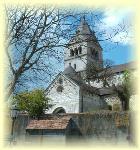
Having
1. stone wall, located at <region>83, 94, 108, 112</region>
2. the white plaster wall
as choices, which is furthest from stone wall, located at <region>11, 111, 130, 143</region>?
stone wall, located at <region>83, 94, 108, 112</region>

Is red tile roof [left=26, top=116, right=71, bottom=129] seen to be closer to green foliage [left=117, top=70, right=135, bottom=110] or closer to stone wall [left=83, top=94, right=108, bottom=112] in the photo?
green foliage [left=117, top=70, right=135, bottom=110]

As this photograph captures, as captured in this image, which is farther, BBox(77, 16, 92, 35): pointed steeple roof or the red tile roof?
the red tile roof

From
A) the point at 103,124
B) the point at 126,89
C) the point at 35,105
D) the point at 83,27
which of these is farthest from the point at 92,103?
the point at 83,27

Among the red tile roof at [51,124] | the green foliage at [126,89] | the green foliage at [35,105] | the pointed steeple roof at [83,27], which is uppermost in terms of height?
the green foliage at [126,89]

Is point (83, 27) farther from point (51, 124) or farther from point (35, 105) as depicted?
point (35, 105)

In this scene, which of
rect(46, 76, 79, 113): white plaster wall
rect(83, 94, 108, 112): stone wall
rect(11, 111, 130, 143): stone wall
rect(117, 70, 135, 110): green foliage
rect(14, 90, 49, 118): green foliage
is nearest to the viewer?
rect(11, 111, 130, 143): stone wall

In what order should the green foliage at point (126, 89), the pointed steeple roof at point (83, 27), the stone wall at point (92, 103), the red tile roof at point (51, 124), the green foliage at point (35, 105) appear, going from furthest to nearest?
1. the stone wall at point (92, 103)
2. the green foliage at point (126, 89)
3. the green foliage at point (35, 105)
4. the red tile roof at point (51, 124)
5. the pointed steeple roof at point (83, 27)

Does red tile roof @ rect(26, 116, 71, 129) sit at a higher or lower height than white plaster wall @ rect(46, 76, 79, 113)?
lower

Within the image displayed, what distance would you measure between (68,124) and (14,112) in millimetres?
3773

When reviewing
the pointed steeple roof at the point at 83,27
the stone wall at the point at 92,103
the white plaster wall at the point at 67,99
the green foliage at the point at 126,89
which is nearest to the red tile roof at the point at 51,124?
the pointed steeple roof at the point at 83,27

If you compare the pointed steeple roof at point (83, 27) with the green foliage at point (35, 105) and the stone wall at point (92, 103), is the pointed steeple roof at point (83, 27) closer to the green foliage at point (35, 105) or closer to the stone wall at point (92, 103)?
the green foliage at point (35, 105)

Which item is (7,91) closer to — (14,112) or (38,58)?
(38,58)

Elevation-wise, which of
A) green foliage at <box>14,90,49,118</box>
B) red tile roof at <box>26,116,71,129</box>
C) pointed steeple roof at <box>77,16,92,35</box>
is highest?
pointed steeple roof at <box>77,16,92,35</box>

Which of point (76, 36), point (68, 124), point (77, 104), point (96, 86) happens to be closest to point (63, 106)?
point (77, 104)
